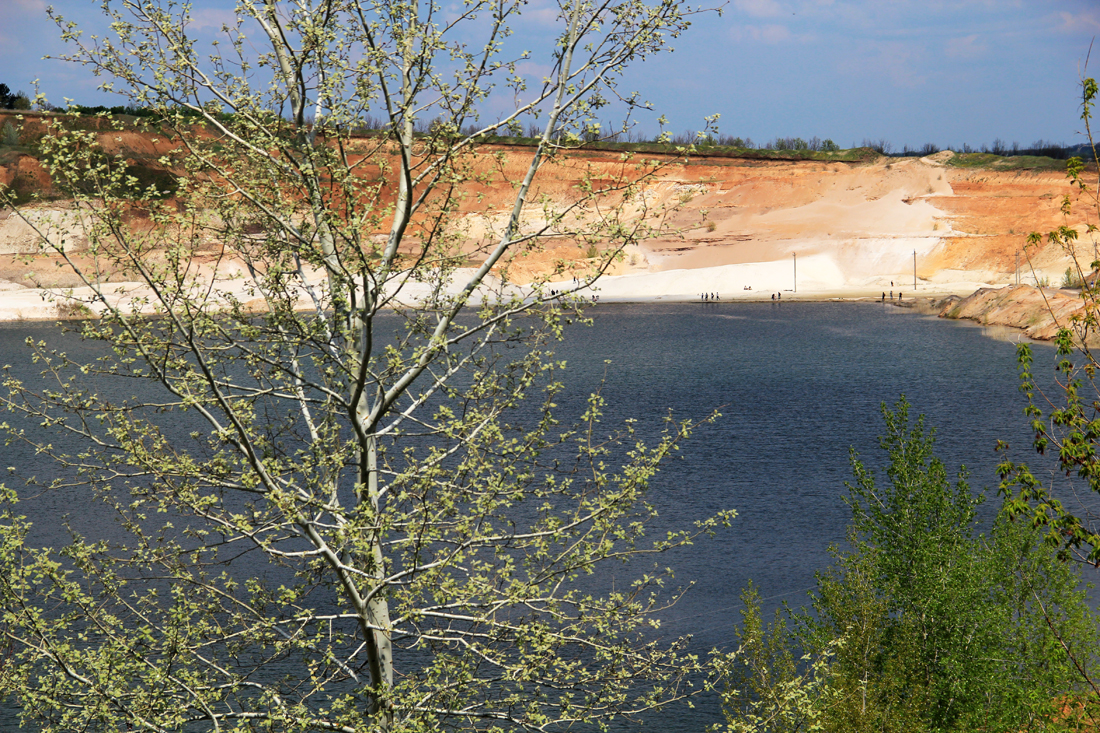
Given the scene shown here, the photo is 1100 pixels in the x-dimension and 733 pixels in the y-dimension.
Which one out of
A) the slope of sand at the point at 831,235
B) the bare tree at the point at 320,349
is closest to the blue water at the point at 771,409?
the bare tree at the point at 320,349

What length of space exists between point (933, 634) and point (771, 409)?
2992cm

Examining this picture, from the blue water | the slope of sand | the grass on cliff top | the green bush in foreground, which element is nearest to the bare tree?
the green bush in foreground

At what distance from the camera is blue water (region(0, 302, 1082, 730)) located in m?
25.5

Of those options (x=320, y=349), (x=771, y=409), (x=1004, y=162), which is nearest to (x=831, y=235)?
(x=1004, y=162)

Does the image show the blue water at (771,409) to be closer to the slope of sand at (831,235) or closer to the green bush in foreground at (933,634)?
the green bush in foreground at (933,634)

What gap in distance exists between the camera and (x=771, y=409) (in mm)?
45812

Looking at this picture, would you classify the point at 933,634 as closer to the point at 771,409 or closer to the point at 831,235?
the point at 771,409

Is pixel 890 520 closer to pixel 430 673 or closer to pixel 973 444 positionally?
pixel 430 673

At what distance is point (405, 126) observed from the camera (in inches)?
396

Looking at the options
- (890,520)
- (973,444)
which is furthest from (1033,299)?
(890,520)

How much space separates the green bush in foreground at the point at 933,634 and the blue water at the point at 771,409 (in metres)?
4.00

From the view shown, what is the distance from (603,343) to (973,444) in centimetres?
3851

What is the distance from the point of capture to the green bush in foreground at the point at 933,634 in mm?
14375

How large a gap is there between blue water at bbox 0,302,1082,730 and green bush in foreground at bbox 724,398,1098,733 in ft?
13.1
